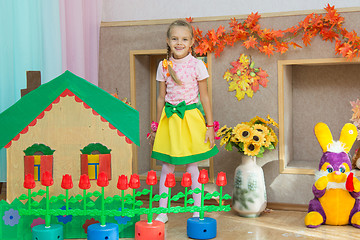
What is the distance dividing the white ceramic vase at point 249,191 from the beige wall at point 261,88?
22 centimetres

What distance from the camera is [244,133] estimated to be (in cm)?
305

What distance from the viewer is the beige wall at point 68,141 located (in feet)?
8.38

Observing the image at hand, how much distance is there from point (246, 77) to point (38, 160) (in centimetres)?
141

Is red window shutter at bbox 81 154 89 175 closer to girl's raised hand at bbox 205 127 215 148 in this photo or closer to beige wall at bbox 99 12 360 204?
girl's raised hand at bbox 205 127 215 148

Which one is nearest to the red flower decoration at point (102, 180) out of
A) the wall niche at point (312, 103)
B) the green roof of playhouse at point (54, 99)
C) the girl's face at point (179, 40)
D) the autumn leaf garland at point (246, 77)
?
the green roof of playhouse at point (54, 99)

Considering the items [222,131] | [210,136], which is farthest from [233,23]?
[210,136]

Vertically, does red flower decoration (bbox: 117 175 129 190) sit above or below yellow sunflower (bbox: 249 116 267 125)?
below

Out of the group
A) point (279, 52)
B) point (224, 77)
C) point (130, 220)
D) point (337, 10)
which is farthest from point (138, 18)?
point (130, 220)

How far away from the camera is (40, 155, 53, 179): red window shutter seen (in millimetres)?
2549

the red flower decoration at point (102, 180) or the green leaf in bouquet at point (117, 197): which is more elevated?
the red flower decoration at point (102, 180)

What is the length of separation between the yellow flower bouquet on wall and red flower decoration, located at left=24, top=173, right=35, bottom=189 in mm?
1173

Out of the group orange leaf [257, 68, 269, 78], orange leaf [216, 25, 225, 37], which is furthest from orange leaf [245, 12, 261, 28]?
orange leaf [257, 68, 269, 78]

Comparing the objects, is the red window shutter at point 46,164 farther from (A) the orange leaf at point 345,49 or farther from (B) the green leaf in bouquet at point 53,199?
(A) the orange leaf at point 345,49

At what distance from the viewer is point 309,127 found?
3553mm
